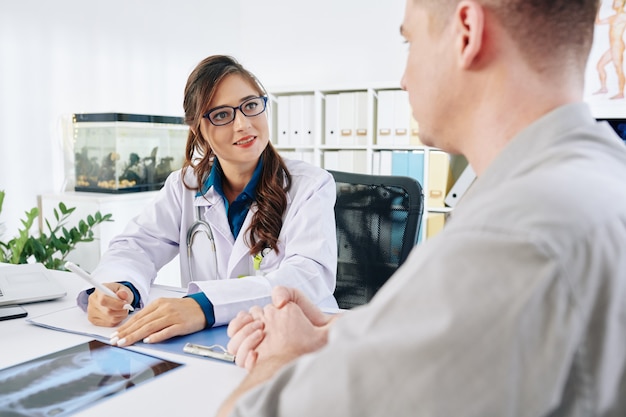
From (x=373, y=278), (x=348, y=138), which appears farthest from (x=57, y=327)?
(x=348, y=138)

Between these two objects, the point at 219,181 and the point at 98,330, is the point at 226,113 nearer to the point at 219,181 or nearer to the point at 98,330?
the point at 219,181

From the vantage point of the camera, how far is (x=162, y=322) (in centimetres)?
106

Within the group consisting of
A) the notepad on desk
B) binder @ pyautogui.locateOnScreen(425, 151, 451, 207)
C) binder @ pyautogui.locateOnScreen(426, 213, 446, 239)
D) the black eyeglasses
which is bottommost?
binder @ pyautogui.locateOnScreen(426, 213, 446, 239)

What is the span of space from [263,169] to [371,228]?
0.38 metres

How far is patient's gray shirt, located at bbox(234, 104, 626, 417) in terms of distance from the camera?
40 cm

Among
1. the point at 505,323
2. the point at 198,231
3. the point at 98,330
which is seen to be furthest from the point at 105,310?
the point at 505,323

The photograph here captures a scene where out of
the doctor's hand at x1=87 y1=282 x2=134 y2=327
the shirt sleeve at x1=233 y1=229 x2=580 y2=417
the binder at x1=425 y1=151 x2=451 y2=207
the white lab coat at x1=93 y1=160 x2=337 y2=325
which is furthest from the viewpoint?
the binder at x1=425 y1=151 x2=451 y2=207

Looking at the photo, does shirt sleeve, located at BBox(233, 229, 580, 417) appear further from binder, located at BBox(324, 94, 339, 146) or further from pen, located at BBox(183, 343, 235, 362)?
binder, located at BBox(324, 94, 339, 146)

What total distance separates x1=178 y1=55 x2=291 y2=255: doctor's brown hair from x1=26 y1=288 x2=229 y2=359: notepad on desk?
0.44 metres

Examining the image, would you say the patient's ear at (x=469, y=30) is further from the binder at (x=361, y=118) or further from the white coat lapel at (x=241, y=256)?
the binder at (x=361, y=118)

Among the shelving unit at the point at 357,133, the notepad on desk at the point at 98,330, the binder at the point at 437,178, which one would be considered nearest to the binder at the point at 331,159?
the shelving unit at the point at 357,133

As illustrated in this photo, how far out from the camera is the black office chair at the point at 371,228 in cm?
167

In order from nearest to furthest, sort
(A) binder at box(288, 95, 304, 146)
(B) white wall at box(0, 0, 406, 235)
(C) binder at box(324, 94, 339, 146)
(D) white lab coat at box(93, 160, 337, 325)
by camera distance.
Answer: (D) white lab coat at box(93, 160, 337, 325) → (B) white wall at box(0, 0, 406, 235) → (C) binder at box(324, 94, 339, 146) → (A) binder at box(288, 95, 304, 146)

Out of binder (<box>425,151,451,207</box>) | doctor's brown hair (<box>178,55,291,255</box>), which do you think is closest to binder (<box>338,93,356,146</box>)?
binder (<box>425,151,451,207</box>)
